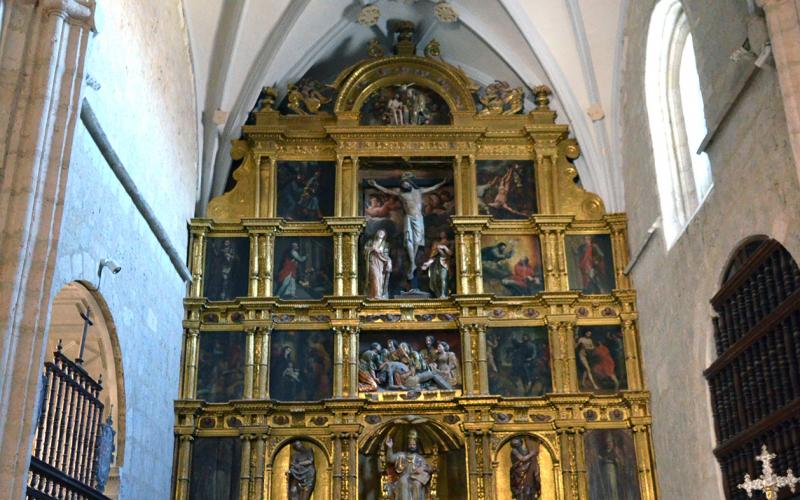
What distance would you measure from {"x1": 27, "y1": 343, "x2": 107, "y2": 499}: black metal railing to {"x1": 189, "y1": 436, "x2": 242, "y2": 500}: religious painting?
3669 millimetres

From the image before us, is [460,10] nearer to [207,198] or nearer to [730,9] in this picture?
[207,198]

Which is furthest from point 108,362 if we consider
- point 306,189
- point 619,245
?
point 619,245

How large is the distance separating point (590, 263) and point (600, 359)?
1718 millimetres

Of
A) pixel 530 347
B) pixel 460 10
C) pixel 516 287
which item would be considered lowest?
pixel 530 347

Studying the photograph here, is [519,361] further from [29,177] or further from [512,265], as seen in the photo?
[29,177]

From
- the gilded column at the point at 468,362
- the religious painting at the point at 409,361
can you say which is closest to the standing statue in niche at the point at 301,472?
the religious painting at the point at 409,361

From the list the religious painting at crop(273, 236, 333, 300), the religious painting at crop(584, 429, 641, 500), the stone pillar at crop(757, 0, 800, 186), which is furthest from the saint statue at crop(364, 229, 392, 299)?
the stone pillar at crop(757, 0, 800, 186)

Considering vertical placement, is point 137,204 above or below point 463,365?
above

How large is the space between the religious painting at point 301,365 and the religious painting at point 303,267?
725 millimetres

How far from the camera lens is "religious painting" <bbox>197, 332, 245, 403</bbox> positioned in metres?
16.2

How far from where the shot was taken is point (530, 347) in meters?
16.7

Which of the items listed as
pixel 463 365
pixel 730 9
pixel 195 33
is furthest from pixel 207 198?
pixel 730 9

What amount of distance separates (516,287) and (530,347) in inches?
43.2

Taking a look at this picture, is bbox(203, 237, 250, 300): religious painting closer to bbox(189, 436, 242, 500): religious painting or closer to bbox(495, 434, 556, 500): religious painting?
bbox(189, 436, 242, 500): religious painting
